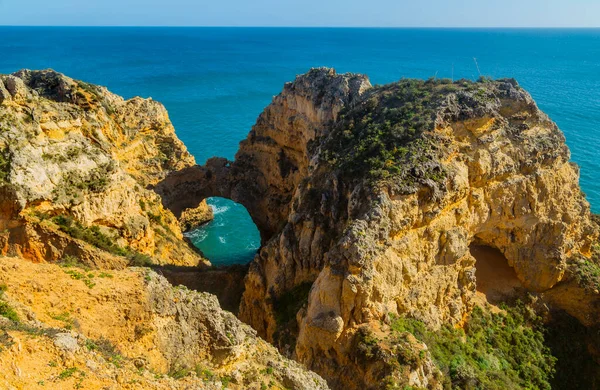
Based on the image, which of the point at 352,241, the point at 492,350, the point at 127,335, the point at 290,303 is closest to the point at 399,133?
A: the point at 352,241

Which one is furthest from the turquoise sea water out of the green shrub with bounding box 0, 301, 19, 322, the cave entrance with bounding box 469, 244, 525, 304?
the green shrub with bounding box 0, 301, 19, 322

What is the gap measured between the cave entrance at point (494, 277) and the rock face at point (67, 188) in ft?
79.5

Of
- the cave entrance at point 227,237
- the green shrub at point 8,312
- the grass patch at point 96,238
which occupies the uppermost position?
the green shrub at point 8,312

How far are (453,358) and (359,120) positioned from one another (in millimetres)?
19020

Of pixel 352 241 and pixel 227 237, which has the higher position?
pixel 352 241

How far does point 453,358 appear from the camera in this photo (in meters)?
24.4

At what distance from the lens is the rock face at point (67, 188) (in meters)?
26.4

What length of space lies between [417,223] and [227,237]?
35.5 metres

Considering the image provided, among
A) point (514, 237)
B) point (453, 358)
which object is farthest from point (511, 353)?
point (514, 237)

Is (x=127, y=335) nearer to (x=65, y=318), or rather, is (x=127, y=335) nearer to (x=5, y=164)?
(x=65, y=318)

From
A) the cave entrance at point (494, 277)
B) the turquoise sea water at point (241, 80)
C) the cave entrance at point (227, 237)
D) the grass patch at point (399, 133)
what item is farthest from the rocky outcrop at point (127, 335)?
the turquoise sea water at point (241, 80)

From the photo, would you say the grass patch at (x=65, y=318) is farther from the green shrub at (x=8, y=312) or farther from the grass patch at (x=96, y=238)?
the grass patch at (x=96, y=238)

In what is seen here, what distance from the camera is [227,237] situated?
57.2 metres

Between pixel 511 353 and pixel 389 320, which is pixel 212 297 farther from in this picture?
pixel 511 353
